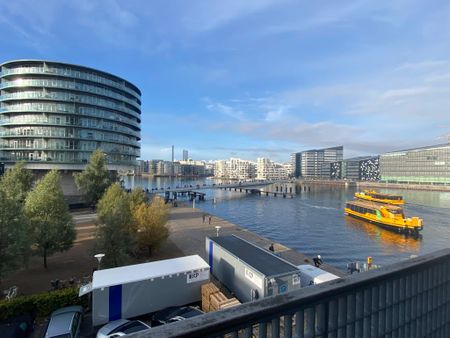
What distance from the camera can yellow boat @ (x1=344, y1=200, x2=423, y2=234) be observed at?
1751 inches

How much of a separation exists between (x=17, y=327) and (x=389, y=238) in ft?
151

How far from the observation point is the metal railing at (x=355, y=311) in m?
1.97

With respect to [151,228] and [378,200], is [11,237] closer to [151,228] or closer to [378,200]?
[151,228]

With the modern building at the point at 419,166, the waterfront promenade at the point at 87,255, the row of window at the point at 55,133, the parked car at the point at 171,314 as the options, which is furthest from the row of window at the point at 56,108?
the modern building at the point at 419,166

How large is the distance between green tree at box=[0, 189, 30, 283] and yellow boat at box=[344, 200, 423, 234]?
48.9m

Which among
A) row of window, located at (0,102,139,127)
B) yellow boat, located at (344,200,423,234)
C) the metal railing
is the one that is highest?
row of window, located at (0,102,139,127)

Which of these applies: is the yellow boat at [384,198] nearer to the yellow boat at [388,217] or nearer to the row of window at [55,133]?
the yellow boat at [388,217]

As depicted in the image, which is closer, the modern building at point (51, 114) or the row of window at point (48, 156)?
the modern building at point (51, 114)

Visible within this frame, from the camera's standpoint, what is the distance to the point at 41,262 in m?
23.0

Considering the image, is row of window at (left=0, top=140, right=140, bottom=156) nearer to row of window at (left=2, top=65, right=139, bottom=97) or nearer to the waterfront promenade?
row of window at (left=2, top=65, right=139, bottom=97)

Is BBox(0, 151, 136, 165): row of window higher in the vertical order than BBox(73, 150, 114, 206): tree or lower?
higher

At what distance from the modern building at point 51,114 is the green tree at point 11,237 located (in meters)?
50.1

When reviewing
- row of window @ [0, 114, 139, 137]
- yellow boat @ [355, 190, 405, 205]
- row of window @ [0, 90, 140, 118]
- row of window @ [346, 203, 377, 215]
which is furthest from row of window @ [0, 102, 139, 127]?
yellow boat @ [355, 190, 405, 205]

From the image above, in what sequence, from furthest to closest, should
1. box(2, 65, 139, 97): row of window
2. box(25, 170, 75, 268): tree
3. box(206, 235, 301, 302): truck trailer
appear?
box(2, 65, 139, 97): row of window, box(25, 170, 75, 268): tree, box(206, 235, 301, 302): truck trailer
